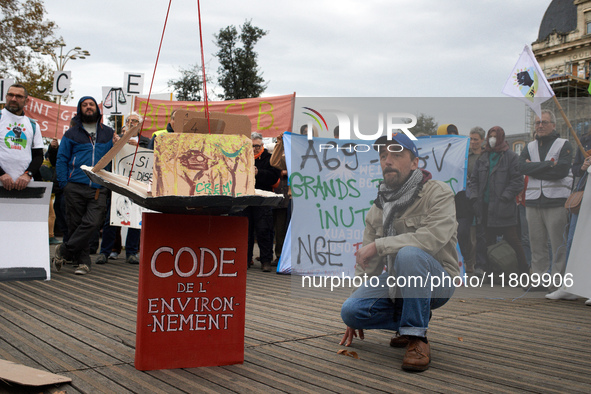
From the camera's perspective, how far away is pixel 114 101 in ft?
35.4

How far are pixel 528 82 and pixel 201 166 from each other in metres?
3.19

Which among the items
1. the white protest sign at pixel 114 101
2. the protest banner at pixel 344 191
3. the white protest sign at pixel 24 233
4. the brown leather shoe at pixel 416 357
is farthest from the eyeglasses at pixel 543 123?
the white protest sign at pixel 114 101

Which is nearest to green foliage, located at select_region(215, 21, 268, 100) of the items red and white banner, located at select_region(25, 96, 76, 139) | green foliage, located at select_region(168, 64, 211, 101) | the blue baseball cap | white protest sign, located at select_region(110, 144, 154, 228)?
green foliage, located at select_region(168, 64, 211, 101)

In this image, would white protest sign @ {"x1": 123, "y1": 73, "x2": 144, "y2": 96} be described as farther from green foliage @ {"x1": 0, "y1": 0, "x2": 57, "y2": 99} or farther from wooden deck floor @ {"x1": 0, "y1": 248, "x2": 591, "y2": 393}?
green foliage @ {"x1": 0, "y1": 0, "x2": 57, "y2": 99}

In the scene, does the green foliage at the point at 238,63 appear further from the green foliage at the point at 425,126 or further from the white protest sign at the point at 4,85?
the green foliage at the point at 425,126

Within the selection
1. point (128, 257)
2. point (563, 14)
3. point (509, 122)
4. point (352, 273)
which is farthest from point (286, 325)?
point (563, 14)

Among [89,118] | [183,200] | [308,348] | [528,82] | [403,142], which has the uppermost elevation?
[528,82]

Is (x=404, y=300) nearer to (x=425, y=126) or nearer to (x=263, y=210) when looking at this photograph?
(x=425, y=126)

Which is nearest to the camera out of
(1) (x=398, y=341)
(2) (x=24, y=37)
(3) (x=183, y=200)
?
(3) (x=183, y=200)

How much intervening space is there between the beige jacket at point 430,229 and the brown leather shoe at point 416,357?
437 mm

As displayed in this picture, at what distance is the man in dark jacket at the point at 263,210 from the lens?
738cm

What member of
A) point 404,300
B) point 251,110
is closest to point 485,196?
point 404,300

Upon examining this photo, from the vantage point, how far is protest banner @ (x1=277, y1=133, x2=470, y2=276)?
3.54 metres

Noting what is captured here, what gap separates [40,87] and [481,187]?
2505 centimetres
